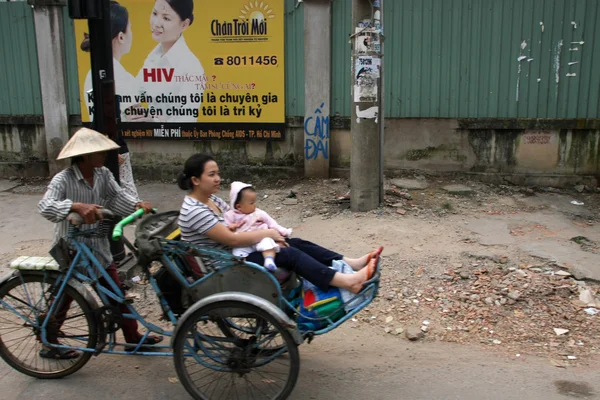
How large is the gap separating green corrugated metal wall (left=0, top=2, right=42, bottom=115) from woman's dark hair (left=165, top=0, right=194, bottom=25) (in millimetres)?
2494

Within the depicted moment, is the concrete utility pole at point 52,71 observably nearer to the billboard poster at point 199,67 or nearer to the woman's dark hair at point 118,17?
the billboard poster at point 199,67

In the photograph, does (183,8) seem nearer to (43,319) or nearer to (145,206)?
(145,206)

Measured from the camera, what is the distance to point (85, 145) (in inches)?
132

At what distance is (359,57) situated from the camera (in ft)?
19.6

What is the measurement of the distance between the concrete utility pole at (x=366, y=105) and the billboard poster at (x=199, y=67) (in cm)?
216

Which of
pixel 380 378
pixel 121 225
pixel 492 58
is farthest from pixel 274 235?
pixel 492 58

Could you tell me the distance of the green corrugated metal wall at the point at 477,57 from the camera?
286 inches

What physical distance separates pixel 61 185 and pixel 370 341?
2.47 meters

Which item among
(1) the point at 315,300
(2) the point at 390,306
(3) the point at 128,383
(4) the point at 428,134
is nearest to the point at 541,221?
(4) the point at 428,134

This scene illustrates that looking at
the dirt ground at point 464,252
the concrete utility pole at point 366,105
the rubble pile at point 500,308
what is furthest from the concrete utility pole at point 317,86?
the rubble pile at point 500,308

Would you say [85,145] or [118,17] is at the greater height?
[118,17]

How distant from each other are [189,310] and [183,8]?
630 cm

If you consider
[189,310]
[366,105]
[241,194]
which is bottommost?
[189,310]

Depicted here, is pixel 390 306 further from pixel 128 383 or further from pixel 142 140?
pixel 142 140
